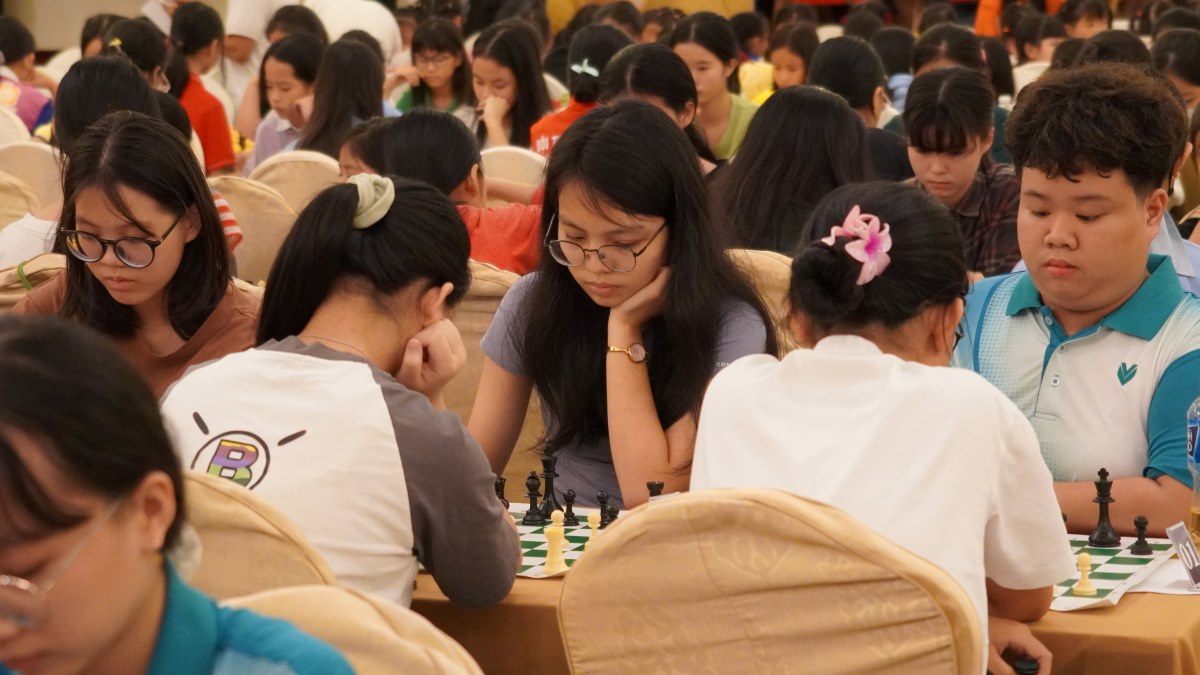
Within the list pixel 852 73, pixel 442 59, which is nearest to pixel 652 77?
pixel 852 73

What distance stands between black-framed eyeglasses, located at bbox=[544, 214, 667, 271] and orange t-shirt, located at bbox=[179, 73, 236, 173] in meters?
4.24

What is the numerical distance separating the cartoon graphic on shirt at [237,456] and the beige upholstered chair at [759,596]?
423mm

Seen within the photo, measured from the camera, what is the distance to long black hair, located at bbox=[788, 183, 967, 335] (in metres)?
1.87

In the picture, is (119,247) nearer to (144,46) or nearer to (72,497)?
(72,497)

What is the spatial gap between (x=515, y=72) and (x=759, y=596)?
17.2 feet

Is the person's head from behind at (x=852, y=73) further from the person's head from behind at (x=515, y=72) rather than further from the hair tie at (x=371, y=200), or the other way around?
the hair tie at (x=371, y=200)

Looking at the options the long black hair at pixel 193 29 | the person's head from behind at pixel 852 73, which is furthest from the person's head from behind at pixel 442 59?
the person's head from behind at pixel 852 73

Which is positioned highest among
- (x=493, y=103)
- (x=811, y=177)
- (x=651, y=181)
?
(x=651, y=181)

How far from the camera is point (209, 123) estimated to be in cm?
660

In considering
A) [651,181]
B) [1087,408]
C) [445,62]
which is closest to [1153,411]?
[1087,408]

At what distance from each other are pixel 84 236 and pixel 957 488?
1.61 meters

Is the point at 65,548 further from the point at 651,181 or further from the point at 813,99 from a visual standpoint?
the point at 813,99

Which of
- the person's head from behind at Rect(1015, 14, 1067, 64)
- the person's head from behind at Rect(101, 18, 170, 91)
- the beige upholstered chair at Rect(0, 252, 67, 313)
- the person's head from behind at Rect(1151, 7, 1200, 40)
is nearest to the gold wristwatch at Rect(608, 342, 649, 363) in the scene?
the beige upholstered chair at Rect(0, 252, 67, 313)

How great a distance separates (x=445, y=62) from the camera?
7176mm
